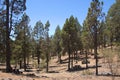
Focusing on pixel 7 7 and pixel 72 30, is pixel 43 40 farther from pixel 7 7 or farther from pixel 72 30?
pixel 7 7

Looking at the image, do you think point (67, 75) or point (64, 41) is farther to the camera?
point (64, 41)

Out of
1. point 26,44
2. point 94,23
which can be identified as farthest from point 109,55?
point 26,44

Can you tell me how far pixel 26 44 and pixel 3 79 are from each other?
4099 cm

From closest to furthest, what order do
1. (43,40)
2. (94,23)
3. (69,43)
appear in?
(94,23)
(69,43)
(43,40)

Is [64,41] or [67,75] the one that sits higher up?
[64,41]

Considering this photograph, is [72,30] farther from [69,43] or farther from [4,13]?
[4,13]

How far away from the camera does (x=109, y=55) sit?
88.5 ft

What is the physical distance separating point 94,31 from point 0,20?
62.4 feet

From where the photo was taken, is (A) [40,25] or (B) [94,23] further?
(A) [40,25]

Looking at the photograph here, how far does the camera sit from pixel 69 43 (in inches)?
2596

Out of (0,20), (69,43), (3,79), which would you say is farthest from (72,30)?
(3,79)

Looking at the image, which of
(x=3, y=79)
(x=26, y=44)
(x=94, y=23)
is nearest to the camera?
(x=3, y=79)

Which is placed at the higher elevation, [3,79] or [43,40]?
[43,40]

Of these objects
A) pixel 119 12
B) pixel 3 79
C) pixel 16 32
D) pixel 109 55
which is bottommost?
pixel 3 79
